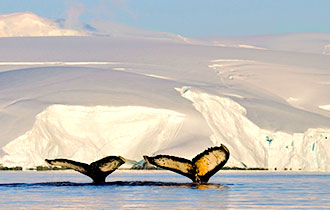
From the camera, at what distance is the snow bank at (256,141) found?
9456 centimetres

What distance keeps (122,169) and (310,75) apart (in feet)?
138

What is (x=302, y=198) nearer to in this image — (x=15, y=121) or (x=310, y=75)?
(x=15, y=121)

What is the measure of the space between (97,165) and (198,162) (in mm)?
5296

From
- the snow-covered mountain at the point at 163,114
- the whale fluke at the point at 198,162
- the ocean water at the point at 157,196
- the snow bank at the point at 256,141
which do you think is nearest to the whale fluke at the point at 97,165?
the ocean water at the point at 157,196

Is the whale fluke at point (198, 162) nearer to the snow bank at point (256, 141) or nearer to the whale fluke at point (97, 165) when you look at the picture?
the whale fluke at point (97, 165)

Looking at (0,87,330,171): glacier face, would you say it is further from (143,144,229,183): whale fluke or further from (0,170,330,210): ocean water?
(143,144,229,183): whale fluke

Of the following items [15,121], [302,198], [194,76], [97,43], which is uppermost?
[97,43]


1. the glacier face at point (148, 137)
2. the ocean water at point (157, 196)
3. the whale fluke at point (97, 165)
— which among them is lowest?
the ocean water at point (157, 196)

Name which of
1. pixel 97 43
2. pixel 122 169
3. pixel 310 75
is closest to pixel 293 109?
pixel 310 75

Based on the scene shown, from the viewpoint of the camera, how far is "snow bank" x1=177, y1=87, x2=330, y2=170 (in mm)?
94562

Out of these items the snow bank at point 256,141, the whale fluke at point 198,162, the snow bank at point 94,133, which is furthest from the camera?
the snow bank at point 256,141

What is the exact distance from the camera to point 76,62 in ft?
429

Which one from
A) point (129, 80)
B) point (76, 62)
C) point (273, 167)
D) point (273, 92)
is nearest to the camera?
point (273, 167)

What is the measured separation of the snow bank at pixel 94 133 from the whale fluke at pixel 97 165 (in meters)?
38.7
